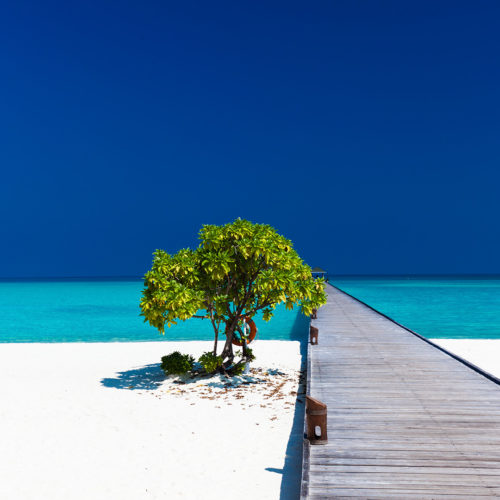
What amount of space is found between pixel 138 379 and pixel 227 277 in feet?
13.9

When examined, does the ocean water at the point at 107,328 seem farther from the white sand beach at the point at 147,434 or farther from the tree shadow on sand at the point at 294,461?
the tree shadow on sand at the point at 294,461

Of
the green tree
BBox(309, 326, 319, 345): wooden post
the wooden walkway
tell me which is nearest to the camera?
the wooden walkway

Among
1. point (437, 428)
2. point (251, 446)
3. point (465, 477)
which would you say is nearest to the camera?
point (465, 477)

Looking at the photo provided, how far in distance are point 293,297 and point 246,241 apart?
1787 mm

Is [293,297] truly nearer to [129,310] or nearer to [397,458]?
[397,458]

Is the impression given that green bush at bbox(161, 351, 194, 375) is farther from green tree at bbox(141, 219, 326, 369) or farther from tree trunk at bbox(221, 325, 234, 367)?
green tree at bbox(141, 219, 326, 369)

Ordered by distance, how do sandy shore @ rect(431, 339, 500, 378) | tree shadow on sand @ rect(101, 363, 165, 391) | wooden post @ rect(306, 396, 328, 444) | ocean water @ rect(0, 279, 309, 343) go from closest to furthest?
1. wooden post @ rect(306, 396, 328, 444)
2. tree shadow on sand @ rect(101, 363, 165, 391)
3. sandy shore @ rect(431, 339, 500, 378)
4. ocean water @ rect(0, 279, 309, 343)

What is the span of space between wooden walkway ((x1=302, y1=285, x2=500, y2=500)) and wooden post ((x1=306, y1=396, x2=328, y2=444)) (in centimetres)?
14

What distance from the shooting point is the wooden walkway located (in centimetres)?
496

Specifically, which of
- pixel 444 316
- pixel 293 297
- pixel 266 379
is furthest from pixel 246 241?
pixel 444 316

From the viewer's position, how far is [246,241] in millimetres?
10602

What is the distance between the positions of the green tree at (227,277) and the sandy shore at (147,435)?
201 centimetres

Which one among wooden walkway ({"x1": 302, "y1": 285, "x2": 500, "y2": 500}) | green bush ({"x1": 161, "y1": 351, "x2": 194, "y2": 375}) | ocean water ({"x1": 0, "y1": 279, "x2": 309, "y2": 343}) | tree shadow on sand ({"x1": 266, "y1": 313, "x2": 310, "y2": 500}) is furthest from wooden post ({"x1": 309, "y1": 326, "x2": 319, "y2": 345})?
ocean water ({"x1": 0, "y1": 279, "x2": 309, "y2": 343})

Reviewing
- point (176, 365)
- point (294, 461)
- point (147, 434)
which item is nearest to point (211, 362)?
point (176, 365)
